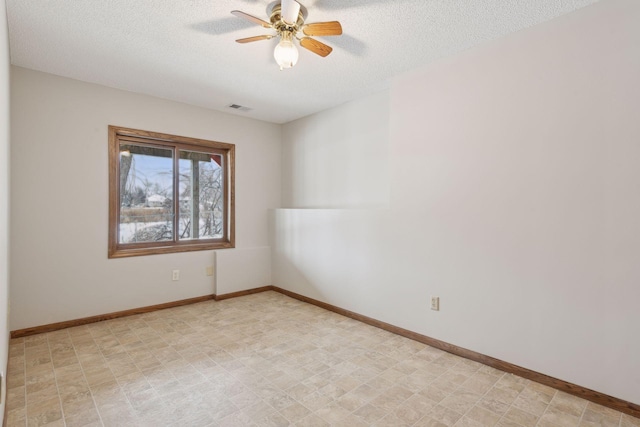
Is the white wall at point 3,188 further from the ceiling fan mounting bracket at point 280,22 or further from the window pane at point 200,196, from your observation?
the window pane at point 200,196

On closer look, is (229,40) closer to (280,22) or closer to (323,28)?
(280,22)

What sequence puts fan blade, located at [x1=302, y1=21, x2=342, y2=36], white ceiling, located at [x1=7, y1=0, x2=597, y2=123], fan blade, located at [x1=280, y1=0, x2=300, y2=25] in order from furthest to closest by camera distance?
white ceiling, located at [x1=7, y1=0, x2=597, y2=123], fan blade, located at [x1=302, y1=21, x2=342, y2=36], fan blade, located at [x1=280, y1=0, x2=300, y2=25]

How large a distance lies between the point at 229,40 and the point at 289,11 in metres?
0.81

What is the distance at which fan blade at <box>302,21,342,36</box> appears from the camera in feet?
6.48

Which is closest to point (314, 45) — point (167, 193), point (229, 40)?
point (229, 40)

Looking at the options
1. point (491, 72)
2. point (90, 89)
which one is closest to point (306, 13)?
point (491, 72)

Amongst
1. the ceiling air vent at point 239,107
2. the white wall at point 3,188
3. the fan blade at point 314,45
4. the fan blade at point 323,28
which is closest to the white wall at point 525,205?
the fan blade at point 314,45

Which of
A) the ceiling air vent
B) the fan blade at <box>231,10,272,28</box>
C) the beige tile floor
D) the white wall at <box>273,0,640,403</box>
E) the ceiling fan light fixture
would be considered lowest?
the beige tile floor

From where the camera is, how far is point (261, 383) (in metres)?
2.24

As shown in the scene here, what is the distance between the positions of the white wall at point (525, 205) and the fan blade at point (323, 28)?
123 centimetres

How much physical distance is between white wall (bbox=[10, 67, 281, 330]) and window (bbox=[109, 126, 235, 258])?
0.40ft

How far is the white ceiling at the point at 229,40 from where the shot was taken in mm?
2094

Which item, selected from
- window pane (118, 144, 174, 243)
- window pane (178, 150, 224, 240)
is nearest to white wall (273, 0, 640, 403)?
window pane (178, 150, 224, 240)

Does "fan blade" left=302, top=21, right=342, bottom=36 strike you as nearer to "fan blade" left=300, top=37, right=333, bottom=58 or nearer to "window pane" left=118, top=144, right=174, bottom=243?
"fan blade" left=300, top=37, right=333, bottom=58
